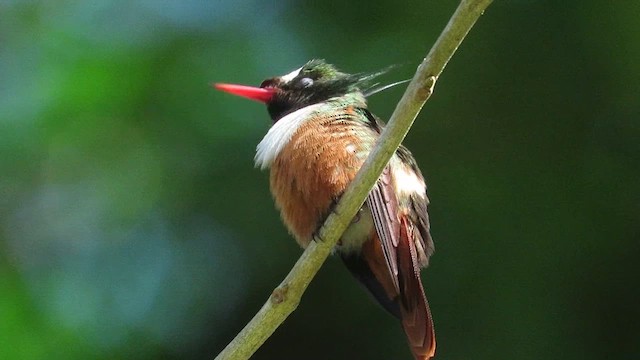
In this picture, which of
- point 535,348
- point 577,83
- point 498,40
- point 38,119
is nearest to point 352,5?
point 498,40

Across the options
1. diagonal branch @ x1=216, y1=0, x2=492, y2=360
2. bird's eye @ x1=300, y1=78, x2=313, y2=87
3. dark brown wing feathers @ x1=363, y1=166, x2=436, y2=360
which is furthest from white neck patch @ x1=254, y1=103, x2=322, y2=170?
diagonal branch @ x1=216, y1=0, x2=492, y2=360

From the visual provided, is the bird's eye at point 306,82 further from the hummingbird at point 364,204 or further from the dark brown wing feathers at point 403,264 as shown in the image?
the dark brown wing feathers at point 403,264

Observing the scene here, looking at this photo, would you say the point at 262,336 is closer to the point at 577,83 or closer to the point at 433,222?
the point at 433,222

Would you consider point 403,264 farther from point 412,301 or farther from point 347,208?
point 347,208

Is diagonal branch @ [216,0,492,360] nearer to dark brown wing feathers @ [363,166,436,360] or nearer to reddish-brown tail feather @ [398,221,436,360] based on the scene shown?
dark brown wing feathers @ [363,166,436,360]

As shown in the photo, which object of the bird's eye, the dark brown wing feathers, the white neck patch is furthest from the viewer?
the bird's eye

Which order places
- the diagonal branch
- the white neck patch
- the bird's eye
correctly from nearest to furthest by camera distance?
the diagonal branch, the white neck patch, the bird's eye

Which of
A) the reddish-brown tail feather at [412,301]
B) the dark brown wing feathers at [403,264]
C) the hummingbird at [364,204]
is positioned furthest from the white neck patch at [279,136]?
the reddish-brown tail feather at [412,301]
